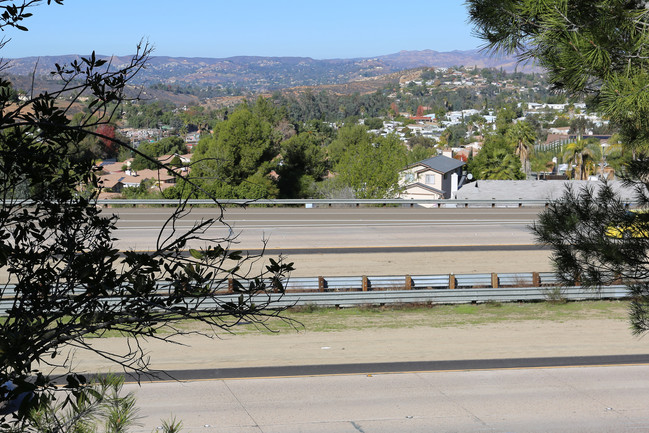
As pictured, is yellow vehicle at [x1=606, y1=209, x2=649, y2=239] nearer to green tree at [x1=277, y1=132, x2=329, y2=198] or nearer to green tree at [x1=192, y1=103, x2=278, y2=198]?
green tree at [x1=192, y1=103, x2=278, y2=198]

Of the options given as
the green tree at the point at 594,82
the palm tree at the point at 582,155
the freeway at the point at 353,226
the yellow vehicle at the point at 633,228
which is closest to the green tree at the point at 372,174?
the freeway at the point at 353,226

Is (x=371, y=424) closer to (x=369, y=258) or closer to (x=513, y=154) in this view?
(x=369, y=258)

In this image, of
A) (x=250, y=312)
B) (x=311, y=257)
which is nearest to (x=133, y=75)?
(x=250, y=312)

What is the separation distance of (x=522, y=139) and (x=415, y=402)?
5550 centimetres

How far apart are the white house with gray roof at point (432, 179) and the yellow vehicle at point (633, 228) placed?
159 ft

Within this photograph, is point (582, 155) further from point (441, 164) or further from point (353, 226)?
point (353, 226)

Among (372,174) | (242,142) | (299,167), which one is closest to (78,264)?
(372,174)

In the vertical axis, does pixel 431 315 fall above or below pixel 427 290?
below

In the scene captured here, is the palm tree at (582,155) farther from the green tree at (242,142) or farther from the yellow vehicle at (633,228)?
the yellow vehicle at (633,228)

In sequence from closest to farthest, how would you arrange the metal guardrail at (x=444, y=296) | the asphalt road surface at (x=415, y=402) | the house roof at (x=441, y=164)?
the asphalt road surface at (x=415, y=402), the metal guardrail at (x=444, y=296), the house roof at (x=441, y=164)

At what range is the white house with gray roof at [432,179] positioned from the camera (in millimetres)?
59250

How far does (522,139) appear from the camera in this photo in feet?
210

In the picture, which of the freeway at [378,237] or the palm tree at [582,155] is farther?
the palm tree at [582,155]

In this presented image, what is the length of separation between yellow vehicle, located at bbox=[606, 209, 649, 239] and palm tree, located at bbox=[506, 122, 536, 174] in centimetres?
5576
